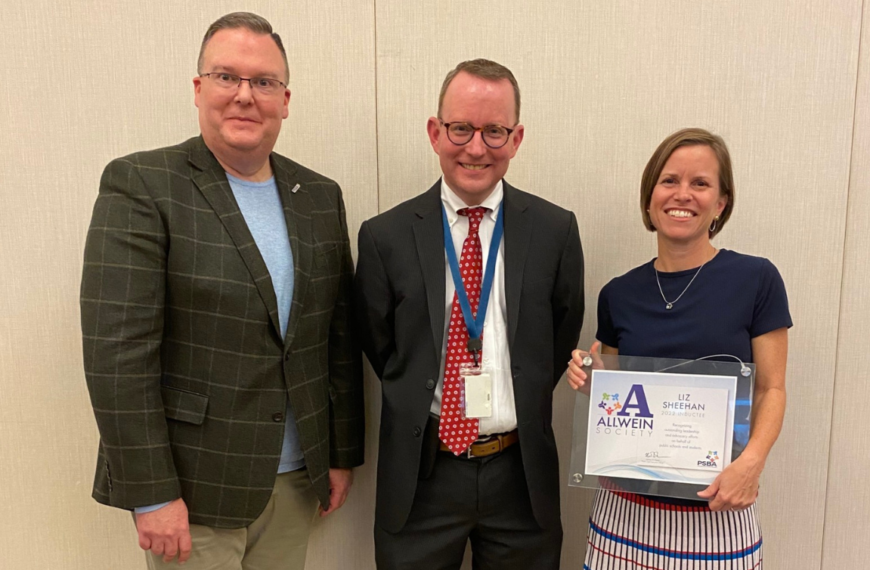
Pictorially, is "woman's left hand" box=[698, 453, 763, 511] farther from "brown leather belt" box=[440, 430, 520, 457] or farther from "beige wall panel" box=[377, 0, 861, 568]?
"beige wall panel" box=[377, 0, 861, 568]

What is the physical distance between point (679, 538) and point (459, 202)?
1.09 meters

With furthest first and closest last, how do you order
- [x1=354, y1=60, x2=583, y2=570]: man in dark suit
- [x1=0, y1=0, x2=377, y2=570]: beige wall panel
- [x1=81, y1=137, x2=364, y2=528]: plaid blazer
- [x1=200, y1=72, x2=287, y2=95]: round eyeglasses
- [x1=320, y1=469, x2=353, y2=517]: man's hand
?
1. [x1=0, y1=0, x2=377, y2=570]: beige wall panel
2. [x1=320, y1=469, x2=353, y2=517]: man's hand
3. [x1=354, y1=60, x2=583, y2=570]: man in dark suit
4. [x1=200, y1=72, x2=287, y2=95]: round eyeglasses
5. [x1=81, y1=137, x2=364, y2=528]: plaid blazer

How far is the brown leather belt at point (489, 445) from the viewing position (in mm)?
1673

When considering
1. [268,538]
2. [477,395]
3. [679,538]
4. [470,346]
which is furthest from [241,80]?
[679,538]

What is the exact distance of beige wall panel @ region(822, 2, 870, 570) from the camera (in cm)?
210

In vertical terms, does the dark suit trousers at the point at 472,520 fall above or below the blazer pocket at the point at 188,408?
below

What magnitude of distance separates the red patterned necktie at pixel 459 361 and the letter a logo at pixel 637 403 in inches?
15.8

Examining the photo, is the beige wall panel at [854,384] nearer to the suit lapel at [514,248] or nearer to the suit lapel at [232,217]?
the suit lapel at [514,248]

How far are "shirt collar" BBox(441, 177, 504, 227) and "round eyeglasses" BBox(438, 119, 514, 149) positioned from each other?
15cm

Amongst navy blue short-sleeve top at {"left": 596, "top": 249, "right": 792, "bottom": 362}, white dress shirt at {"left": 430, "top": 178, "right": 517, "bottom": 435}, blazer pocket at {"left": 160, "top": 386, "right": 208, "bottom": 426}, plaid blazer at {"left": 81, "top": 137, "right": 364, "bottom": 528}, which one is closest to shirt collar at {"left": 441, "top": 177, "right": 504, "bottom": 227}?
white dress shirt at {"left": 430, "top": 178, "right": 517, "bottom": 435}

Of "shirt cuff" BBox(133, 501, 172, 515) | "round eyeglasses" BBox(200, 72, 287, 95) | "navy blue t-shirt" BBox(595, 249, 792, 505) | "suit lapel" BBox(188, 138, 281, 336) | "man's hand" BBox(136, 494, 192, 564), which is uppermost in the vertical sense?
"round eyeglasses" BBox(200, 72, 287, 95)

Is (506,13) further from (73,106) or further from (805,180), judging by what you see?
(73,106)

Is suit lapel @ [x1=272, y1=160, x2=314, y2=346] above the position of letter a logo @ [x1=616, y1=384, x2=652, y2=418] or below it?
above

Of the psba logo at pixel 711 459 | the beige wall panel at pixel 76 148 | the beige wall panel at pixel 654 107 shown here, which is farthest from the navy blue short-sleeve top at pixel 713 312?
the beige wall panel at pixel 76 148
